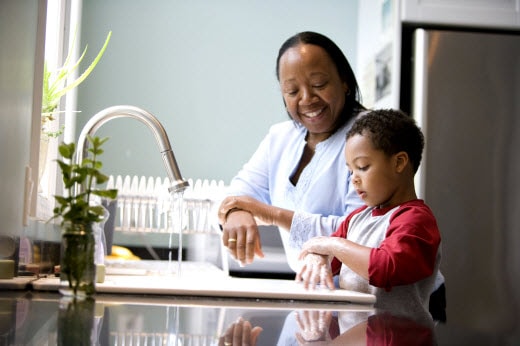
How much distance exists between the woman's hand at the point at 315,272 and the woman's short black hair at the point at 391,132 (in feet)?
0.76

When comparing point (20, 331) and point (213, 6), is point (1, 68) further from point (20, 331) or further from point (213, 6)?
point (213, 6)

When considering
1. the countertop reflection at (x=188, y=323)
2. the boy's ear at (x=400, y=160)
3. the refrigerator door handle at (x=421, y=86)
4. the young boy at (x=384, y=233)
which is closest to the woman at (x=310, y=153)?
the young boy at (x=384, y=233)

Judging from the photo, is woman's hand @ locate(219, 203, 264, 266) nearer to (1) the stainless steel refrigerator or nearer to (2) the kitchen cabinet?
(1) the stainless steel refrigerator

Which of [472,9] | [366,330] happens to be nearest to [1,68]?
[366,330]

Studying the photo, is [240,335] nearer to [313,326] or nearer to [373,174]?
[313,326]

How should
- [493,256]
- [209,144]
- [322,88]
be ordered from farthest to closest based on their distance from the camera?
[209,144] < [493,256] < [322,88]

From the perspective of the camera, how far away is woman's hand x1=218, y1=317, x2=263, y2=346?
512 mm

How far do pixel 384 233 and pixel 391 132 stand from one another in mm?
185

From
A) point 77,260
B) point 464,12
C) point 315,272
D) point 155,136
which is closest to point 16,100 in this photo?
point 155,136

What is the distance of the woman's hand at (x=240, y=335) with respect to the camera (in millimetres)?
512

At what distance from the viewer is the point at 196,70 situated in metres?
3.99

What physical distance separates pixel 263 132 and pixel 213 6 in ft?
2.37

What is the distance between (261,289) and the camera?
3.34ft

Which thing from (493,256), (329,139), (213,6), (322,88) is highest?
(213,6)
